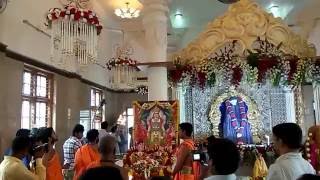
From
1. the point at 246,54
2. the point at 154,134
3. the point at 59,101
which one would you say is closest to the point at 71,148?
the point at 154,134

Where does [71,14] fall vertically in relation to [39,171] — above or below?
above

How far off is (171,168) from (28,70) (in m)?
3.97

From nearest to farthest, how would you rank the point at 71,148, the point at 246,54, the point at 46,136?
the point at 46,136, the point at 246,54, the point at 71,148

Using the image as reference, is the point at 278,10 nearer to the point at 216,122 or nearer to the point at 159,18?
the point at 216,122

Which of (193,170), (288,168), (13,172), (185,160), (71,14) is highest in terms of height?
(71,14)

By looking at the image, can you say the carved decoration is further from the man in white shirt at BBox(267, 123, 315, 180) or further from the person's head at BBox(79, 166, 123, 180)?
the person's head at BBox(79, 166, 123, 180)

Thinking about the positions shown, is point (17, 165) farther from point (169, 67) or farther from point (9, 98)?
point (9, 98)

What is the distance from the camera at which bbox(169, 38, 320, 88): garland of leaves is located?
6.29 meters

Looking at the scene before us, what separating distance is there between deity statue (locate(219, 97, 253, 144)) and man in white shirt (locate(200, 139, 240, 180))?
9.00m

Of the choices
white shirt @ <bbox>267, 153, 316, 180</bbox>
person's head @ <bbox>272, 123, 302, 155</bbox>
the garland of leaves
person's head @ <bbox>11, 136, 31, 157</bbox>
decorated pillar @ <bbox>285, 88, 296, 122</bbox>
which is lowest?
white shirt @ <bbox>267, 153, 316, 180</bbox>

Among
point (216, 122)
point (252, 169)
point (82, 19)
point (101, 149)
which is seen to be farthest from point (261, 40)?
point (216, 122)

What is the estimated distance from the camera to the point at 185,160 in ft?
16.3

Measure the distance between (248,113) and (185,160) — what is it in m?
6.86

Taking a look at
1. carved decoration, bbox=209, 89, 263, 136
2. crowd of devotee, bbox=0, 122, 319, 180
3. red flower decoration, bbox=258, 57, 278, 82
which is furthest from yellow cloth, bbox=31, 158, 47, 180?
carved decoration, bbox=209, 89, 263, 136
